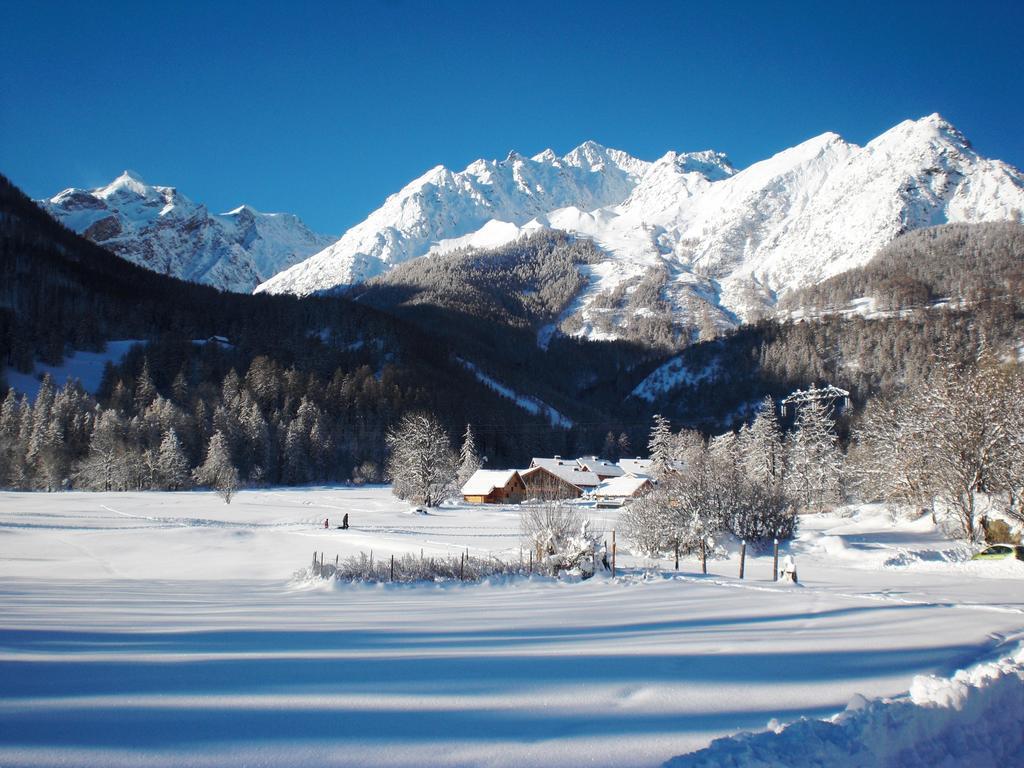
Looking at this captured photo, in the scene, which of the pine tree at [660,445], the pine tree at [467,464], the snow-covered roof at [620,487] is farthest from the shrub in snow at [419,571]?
the pine tree at [467,464]

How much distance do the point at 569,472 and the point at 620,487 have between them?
12.0 m

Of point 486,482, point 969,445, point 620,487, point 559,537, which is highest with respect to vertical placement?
point 969,445

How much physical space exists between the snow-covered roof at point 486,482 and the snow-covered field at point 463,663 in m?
59.5

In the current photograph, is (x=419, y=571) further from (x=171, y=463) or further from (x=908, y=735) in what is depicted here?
(x=171, y=463)

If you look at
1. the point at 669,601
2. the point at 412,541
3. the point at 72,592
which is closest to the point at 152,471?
the point at 412,541

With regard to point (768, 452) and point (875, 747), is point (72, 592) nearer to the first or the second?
point (875, 747)

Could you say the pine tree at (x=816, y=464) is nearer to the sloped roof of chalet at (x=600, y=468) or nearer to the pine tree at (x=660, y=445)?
the pine tree at (x=660, y=445)

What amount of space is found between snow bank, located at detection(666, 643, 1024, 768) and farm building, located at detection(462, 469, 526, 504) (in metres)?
73.0

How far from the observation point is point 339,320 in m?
149

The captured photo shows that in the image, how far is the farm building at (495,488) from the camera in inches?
3137

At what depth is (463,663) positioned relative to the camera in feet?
28.2

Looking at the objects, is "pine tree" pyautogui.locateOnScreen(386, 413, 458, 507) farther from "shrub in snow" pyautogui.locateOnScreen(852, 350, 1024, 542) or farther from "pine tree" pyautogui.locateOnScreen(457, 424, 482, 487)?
"shrub in snow" pyautogui.locateOnScreen(852, 350, 1024, 542)

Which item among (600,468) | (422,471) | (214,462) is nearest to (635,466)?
(600,468)

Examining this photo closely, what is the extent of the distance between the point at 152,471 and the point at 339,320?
79.5 metres
